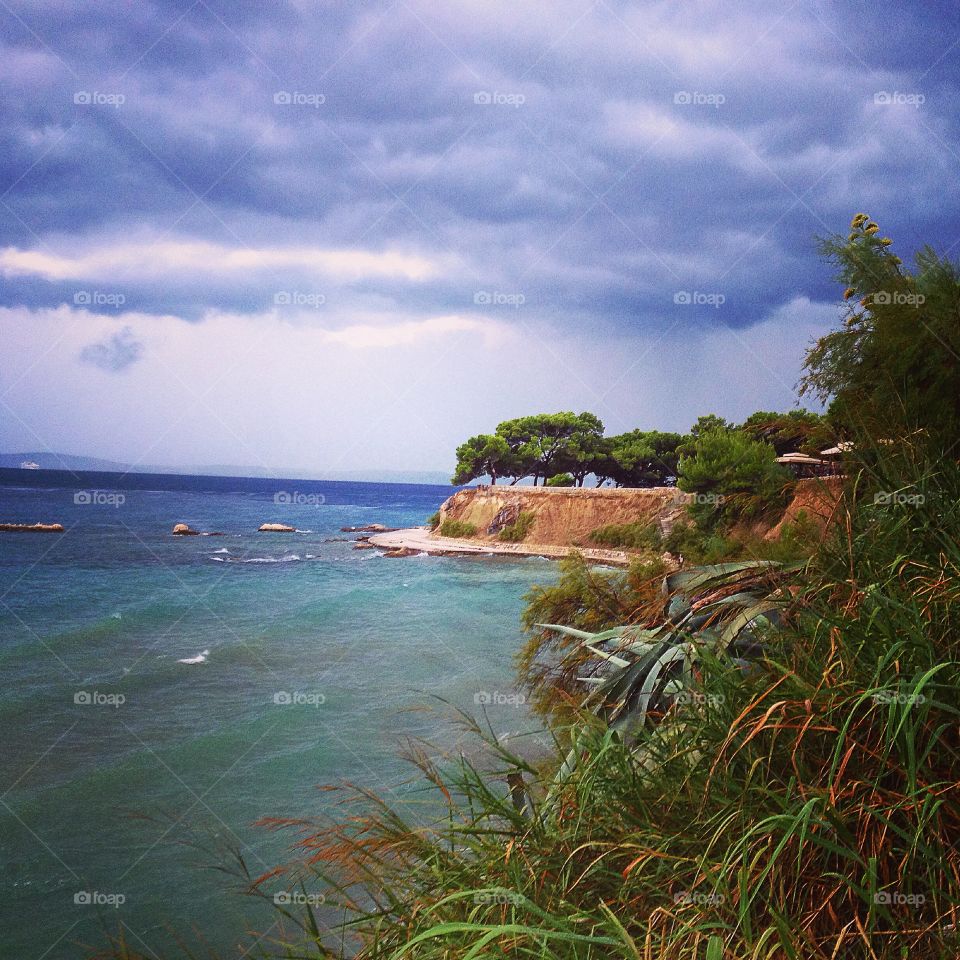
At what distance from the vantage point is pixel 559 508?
3297cm

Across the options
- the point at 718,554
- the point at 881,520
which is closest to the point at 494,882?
the point at 881,520

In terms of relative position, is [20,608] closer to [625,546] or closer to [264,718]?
[264,718]

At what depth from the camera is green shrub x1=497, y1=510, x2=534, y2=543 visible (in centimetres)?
3350

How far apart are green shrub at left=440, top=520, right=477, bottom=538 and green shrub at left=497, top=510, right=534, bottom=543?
222 cm

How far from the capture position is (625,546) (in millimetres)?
28969
